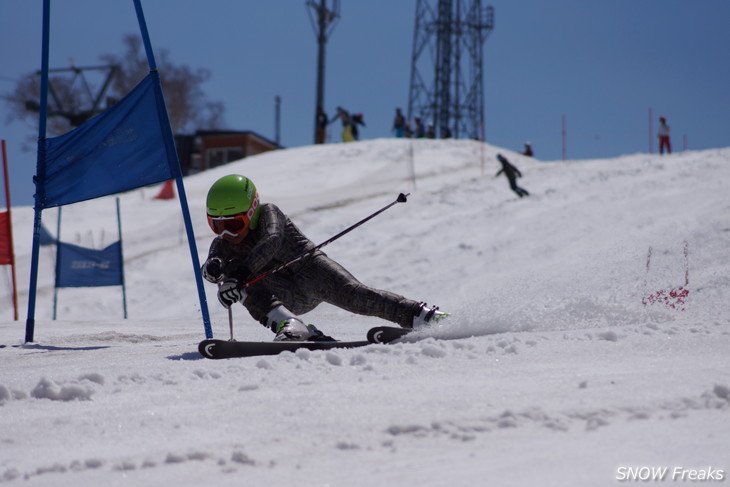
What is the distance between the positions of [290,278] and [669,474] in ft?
11.9

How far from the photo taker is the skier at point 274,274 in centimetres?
506

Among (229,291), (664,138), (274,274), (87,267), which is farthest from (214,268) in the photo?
(664,138)

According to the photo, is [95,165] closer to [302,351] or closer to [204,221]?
[302,351]

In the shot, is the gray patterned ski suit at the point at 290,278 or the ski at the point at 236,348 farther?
the gray patterned ski suit at the point at 290,278

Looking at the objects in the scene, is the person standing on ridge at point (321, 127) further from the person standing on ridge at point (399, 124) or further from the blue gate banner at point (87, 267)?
the blue gate banner at point (87, 267)

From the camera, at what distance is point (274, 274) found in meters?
5.39

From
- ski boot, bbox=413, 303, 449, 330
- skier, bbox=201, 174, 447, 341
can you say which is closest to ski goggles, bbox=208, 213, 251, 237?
skier, bbox=201, 174, 447, 341

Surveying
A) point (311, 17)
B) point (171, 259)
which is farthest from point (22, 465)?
point (311, 17)

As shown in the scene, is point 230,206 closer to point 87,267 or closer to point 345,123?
point 87,267

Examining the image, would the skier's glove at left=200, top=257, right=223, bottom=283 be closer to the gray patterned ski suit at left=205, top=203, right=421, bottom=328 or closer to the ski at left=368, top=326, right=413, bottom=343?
the gray patterned ski suit at left=205, top=203, right=421, bottom=328

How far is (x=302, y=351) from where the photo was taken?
13.1 feet

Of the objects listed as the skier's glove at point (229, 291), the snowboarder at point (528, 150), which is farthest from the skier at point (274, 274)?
the snowboarder at point (528, 150)

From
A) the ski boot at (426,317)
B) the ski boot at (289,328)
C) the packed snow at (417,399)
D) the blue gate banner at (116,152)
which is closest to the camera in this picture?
the packed snow at (417,399)

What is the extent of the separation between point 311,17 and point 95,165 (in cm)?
3221
